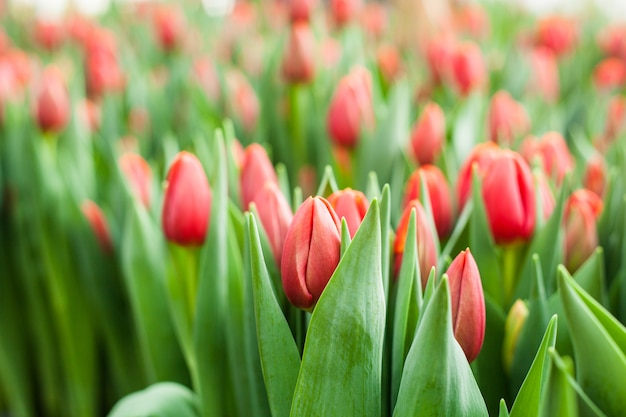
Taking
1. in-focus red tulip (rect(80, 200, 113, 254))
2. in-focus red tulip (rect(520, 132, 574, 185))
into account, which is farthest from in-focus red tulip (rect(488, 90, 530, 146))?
in-focus red tulip (rect(80, 200, 113, 254))

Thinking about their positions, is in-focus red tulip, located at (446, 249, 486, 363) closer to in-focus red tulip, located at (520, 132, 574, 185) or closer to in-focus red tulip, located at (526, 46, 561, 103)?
in-focus red tulip, located at (520, 132, 574, 185)

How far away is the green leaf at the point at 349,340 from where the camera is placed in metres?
0.44

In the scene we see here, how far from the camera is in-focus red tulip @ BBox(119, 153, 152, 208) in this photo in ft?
2.79

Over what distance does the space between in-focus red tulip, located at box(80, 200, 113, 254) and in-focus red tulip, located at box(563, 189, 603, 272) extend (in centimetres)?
54

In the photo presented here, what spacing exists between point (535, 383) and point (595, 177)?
1.45ft

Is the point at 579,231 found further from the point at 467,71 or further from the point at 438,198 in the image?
the point at 467,71

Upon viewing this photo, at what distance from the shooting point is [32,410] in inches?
49.5

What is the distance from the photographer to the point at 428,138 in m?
0.92

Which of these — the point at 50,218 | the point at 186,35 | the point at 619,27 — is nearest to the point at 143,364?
the point at 50,218

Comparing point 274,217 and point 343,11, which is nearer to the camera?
point 274,217

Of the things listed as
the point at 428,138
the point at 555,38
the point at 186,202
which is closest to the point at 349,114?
the point at 428,138

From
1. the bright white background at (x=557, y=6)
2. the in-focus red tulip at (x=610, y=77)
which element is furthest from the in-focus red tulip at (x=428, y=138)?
the bright white background at (x=557, y=6)

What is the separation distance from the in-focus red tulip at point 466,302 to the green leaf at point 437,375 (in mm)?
41

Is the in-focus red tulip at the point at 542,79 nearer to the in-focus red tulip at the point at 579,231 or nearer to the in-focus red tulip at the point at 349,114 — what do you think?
the in-focus red tulip at the point at 349,114
